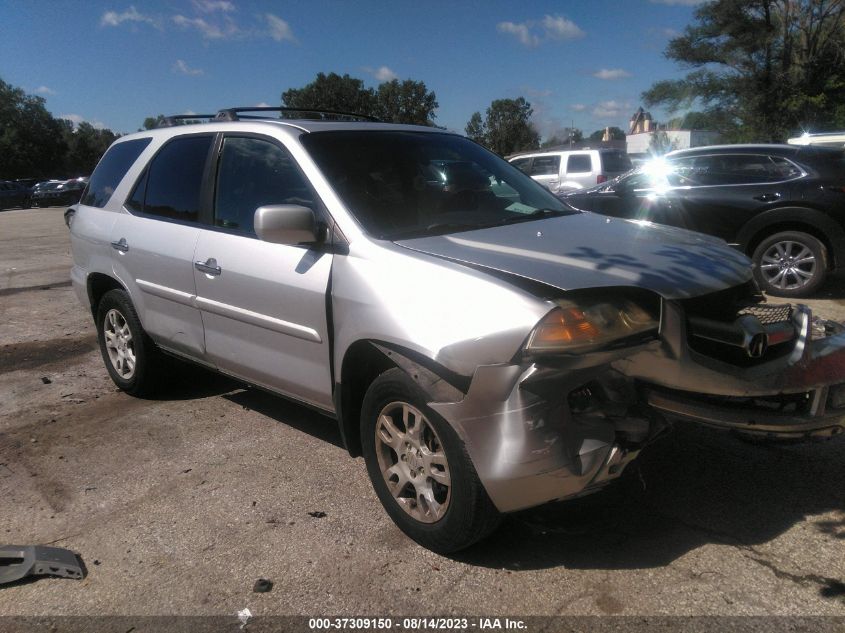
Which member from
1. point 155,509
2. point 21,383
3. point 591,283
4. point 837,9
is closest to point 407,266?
point 591,283

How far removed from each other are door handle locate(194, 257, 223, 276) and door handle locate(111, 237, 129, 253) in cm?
97

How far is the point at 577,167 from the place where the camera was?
15500 mm

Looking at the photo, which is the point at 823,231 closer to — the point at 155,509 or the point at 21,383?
the point at 155,509

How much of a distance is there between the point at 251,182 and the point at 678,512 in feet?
9.32

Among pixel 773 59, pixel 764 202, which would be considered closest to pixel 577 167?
pixel 764 202

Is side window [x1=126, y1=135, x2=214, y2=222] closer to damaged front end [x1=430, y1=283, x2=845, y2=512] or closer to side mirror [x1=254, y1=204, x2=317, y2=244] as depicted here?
side mirror [x1=254, y1=204, x2=317, y2=244]

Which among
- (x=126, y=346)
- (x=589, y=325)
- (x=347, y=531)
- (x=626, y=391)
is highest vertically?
(x=589, y=325)

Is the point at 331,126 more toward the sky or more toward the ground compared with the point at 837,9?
more toward the ground

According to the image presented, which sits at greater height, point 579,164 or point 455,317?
point 579,164

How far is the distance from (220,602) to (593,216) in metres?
2.81

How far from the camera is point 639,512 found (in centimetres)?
324

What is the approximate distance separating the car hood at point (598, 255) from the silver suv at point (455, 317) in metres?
0.01

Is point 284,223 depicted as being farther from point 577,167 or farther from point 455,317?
point 577,167

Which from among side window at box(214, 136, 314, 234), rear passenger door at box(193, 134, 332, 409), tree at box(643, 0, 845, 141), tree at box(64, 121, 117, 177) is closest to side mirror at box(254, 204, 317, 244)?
rear passenger door at box(193, 134, 332, 409)
